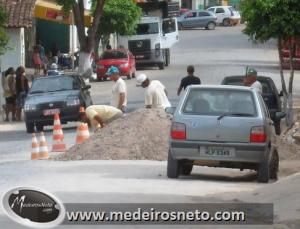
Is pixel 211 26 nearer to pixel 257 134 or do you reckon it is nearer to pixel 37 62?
pixel 37 62

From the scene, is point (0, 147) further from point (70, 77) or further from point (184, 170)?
point (184, 170)

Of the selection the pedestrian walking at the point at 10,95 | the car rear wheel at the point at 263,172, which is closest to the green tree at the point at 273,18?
the pedestrian walking at the point at 10,95

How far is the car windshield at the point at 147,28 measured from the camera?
183 feet

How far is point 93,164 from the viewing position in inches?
737

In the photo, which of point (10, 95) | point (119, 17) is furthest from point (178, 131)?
point (119, 17)

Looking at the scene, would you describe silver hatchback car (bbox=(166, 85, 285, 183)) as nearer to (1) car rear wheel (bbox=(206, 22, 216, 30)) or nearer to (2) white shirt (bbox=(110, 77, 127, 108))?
(2) white shirt (bbox=(110, 77, 127, 108))

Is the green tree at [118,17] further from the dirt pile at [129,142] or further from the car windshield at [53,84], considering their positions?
the dirt pile at [129,142]

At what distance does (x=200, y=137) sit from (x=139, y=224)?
4.76 m

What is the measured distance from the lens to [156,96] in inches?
842

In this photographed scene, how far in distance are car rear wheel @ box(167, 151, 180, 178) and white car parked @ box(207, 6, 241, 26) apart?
230ft

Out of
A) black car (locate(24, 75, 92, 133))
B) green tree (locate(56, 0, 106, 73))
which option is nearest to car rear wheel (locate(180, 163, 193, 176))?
black car (locate(24, 75, 92, 133))

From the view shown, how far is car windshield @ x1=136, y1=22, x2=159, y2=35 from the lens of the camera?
55.7 metres

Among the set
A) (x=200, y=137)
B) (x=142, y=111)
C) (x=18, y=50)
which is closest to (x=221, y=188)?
(x=200, y=137)

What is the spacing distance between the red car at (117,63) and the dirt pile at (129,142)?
2735 centimetres
